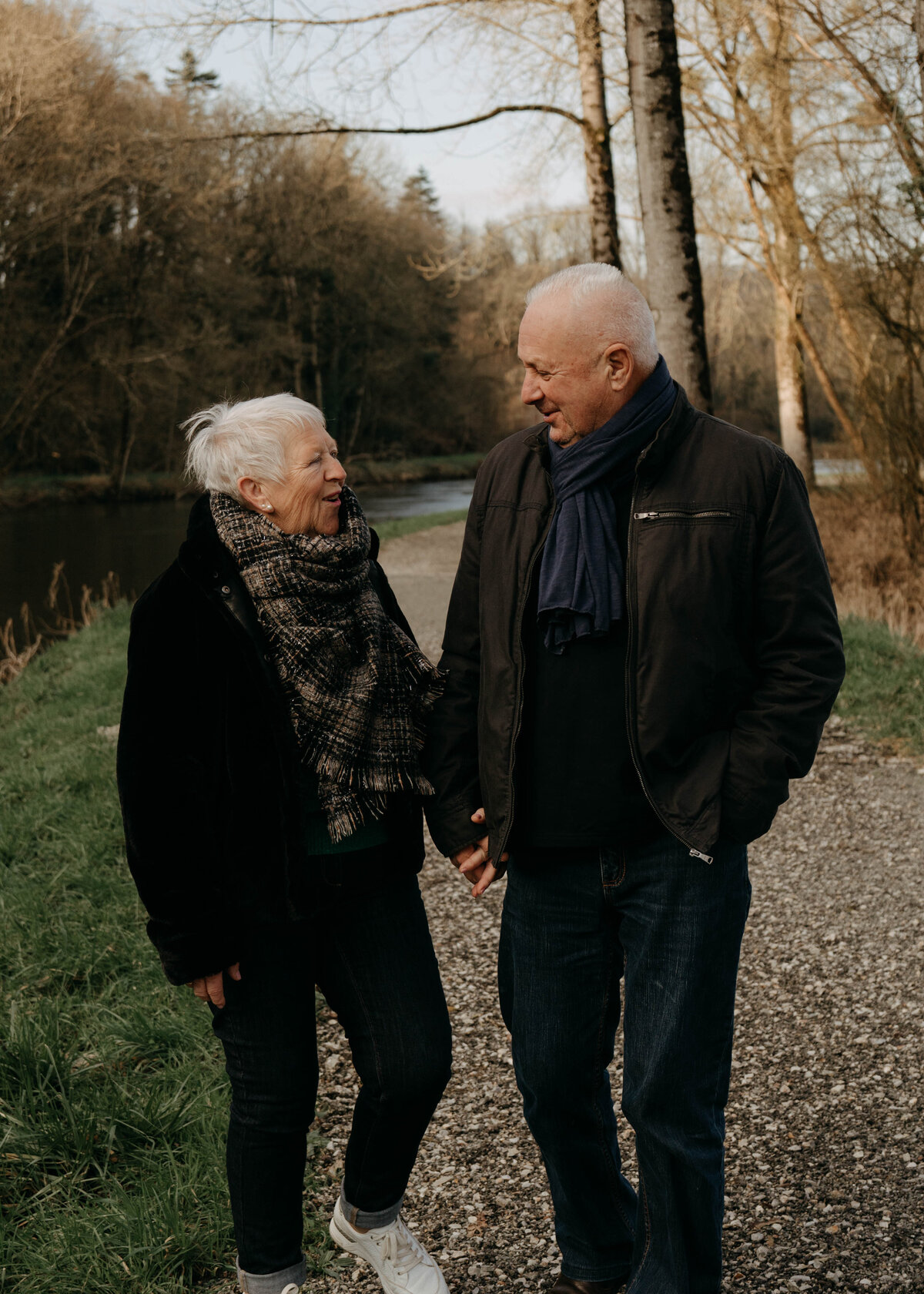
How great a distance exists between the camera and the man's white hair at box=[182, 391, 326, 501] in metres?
2.22

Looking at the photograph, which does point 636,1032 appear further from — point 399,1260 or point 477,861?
point 399,1260

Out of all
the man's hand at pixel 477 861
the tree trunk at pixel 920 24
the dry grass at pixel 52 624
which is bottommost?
the dry grass at pixel 52 624

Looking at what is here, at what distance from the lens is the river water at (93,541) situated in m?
18.0

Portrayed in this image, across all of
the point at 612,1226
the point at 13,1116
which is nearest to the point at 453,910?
the point at 13,1116

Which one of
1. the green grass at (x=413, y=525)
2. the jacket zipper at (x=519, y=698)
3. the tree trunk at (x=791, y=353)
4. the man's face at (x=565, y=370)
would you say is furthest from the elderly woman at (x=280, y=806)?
the green grass at (x=413, y=525)

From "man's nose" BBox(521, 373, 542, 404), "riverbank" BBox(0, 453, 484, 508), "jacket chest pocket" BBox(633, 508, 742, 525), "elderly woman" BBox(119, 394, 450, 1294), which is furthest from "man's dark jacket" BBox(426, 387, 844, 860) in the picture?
"riverbank" BBox(0, 453, 484, 508)

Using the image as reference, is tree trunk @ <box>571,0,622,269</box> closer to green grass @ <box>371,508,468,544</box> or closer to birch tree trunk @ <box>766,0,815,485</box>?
birch tree trunk @ <box>766,0,815,485</box>

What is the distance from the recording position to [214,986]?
213 centimetres

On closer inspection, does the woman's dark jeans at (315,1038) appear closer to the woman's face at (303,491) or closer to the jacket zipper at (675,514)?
the woman's face at (303,491)

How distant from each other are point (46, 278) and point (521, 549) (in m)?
29.9

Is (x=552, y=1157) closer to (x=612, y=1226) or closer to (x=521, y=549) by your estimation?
(x=612, y=1226)

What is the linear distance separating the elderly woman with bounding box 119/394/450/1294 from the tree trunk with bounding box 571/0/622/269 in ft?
29.5

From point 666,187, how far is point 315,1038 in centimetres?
573

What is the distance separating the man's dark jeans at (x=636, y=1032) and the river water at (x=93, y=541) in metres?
14.2
